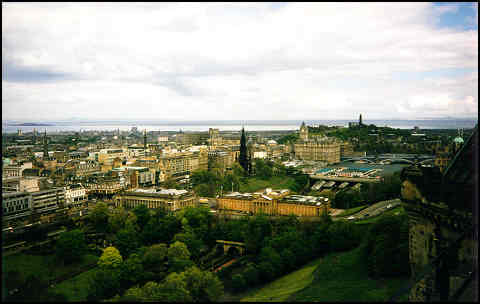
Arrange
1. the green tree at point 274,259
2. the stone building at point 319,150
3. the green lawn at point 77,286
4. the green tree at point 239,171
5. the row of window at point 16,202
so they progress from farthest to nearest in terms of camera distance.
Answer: the stone building at point 319,150 < the green tree at point 239,171 < the row of window at point 16,202 < the green tree at point 274,259 < the green lawn at point 77,286

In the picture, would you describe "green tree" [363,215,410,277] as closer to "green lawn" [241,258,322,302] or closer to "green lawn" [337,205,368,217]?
"green lawn" [241,258,322,302]

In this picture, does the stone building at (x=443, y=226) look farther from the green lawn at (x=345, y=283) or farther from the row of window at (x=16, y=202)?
the row of window at (x=16, y=202)

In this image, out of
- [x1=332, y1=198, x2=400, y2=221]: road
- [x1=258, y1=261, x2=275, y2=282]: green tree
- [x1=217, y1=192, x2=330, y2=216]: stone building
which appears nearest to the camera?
[x1=258, y1=261, x2=275, y2=282]: green tree

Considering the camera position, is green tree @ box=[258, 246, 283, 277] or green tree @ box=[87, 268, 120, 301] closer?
green tree @ box=[87, 268, 120, 301]

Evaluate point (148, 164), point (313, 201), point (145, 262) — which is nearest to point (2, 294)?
point (145, 262)

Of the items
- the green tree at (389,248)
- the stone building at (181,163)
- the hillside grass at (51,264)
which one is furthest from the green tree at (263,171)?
the green tree at (389,248)

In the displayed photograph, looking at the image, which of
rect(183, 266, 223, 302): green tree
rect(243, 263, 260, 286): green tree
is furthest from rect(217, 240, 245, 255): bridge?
rect(183, 266, 223, 302): green tree

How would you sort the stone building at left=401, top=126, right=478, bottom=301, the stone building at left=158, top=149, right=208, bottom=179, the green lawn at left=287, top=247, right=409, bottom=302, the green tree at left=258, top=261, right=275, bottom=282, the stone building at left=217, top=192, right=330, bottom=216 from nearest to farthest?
the stone building at left=401, top=126, right=478, bottom=301 → the green lawn at left=287, top=247, right=409, bottom=302 → the green tree at left=258, top=261, right=275, bottom=282 → the stone building at left=217, top=192, right=330, bottom=216 → the stone building at left=158, top=149, right=208, bottom=179

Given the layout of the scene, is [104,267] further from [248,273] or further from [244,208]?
[244,208]
